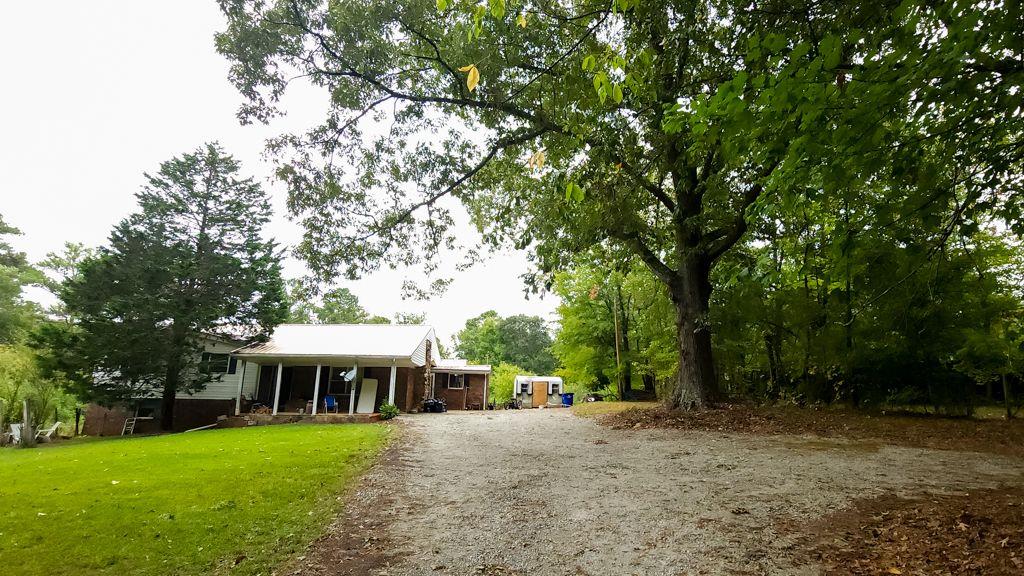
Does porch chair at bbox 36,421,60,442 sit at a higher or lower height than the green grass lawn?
lower

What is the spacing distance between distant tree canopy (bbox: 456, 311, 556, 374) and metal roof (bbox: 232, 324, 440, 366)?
33.1 m

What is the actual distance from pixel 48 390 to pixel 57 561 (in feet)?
67.2

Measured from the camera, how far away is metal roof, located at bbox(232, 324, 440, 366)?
19188mm

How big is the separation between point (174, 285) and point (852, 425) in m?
22.3

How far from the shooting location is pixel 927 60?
3.47m

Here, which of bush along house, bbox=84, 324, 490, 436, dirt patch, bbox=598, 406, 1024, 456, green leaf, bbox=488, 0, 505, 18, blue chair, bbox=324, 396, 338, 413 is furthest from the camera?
blue chair, bbox=324, 396, 338, 413

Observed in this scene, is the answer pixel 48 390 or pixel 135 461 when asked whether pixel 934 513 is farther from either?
pixel 48 390

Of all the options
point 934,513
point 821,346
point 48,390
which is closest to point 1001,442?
point 821,346

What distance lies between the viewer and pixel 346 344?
20.9m

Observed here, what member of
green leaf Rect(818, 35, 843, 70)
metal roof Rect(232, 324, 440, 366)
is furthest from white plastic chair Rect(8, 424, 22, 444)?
green leaf Rect(818, 35, 843, 70)

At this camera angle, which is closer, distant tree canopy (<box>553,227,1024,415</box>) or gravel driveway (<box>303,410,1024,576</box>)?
gravel driveway (<box>303,410,1024,576</box>)

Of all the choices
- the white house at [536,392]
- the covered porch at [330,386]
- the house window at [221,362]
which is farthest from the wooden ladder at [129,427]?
the white house at [536,392]

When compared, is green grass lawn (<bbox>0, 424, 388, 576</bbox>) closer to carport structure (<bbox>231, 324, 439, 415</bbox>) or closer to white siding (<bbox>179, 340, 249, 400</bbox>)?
carport structure (<bbox>231, 324, 439, 415</bbox>)

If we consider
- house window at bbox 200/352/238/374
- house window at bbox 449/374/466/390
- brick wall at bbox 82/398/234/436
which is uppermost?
house window at bbox 200/352/238/374
